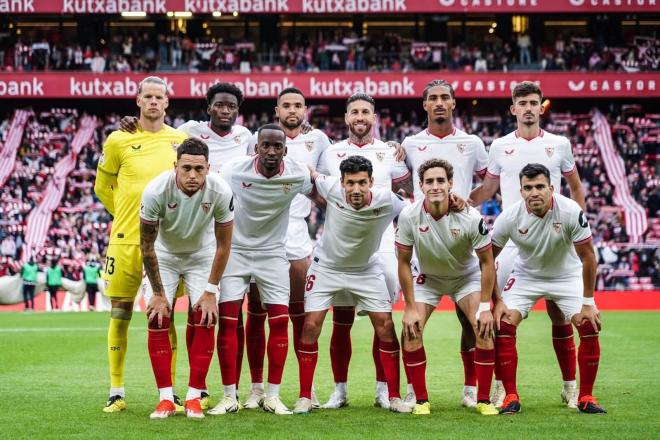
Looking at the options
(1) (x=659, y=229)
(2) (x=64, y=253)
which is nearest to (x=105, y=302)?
(2) (x=64, y=253)

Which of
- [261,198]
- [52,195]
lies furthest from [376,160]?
[52,195]

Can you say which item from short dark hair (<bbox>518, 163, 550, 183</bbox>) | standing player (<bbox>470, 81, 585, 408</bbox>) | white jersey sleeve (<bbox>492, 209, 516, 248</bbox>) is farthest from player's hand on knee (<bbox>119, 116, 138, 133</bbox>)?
short dark hair (<bbox>518, 163, 550, 183</bbox>)

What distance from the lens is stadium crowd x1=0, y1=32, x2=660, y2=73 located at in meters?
37.4

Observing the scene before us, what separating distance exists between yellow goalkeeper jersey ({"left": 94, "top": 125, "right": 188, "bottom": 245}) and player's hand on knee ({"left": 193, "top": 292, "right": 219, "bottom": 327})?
95 cm

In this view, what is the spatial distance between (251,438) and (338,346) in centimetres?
218

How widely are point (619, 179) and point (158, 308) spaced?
2923 cm

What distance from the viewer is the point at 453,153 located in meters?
8.91

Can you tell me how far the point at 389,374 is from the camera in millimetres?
8148

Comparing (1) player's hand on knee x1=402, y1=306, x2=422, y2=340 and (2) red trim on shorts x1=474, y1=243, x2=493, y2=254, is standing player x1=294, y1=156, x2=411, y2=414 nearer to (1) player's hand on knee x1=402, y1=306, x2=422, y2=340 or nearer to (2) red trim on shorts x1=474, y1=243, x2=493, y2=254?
(1) player's hand on knee x1=402, y1=306, x2=422, y2=340

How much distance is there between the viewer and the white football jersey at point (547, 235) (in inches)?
310

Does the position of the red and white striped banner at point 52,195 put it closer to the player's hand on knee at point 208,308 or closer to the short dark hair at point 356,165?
the player's hand on knee at point 208,308

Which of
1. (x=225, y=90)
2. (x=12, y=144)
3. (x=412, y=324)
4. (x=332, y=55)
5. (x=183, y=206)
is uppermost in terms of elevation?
(x=332, y=55)

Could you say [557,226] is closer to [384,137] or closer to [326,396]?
[326,396]

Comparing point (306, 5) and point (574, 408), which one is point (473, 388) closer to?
point (574, 408)
